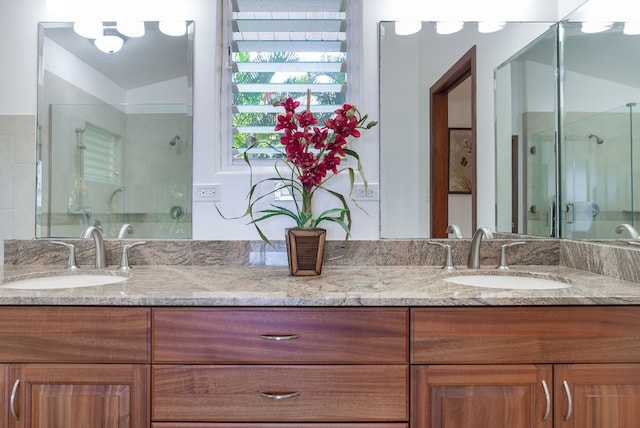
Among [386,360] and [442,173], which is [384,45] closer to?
[442,173]

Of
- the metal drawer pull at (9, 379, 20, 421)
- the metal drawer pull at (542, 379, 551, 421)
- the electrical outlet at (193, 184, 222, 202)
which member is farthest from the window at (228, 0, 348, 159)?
the metal drawer pull at (542, 379, 551, 421)

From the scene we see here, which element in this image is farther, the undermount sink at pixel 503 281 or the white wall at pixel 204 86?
the white wall at pixel 204 86

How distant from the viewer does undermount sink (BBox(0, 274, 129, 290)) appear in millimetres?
1452

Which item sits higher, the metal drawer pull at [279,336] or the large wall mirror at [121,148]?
the large wall mirror at [121,148]

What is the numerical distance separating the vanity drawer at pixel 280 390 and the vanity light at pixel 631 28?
1.38 m

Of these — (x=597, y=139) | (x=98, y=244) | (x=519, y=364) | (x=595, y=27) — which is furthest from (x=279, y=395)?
(x=595, y=27)

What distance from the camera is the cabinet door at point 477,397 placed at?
1.12 meters

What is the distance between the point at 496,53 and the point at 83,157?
1781mm

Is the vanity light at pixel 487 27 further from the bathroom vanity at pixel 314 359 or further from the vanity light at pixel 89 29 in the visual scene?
the vanity light at pixel 89 29

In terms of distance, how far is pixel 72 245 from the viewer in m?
1.65

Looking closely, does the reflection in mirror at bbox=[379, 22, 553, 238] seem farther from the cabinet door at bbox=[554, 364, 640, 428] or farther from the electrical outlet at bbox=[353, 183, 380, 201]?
the cabinet door at bbox=[554, 364, 640, 428]

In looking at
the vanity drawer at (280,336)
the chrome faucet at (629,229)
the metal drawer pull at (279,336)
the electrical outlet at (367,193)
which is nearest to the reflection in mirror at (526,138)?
the chrome faucet at (629,229)

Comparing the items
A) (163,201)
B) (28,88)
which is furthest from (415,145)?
(28,88)

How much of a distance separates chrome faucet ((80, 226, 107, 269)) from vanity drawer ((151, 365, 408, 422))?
26.7 inches
